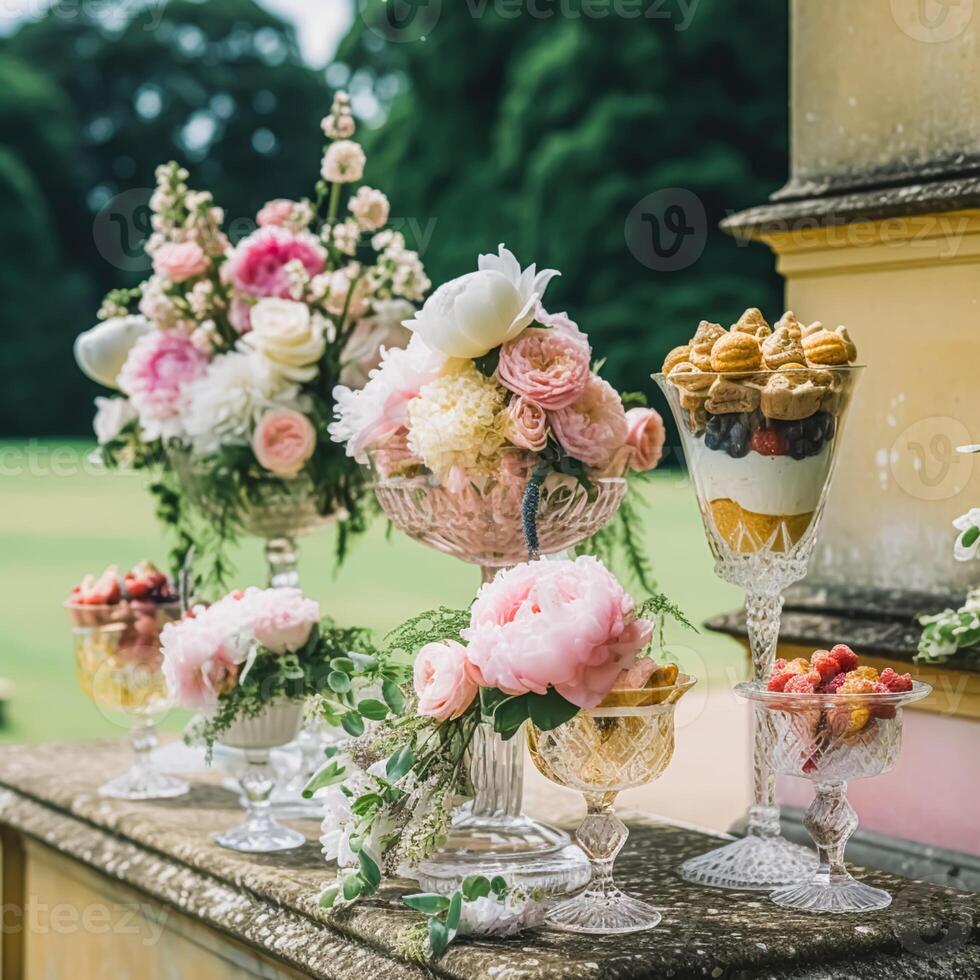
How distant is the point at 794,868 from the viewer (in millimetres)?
1689

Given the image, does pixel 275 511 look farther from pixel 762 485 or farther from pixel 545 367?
pixel 762 485

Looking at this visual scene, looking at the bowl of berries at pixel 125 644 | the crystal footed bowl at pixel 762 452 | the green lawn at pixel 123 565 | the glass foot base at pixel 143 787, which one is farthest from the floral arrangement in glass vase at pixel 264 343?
the green lawn at pixel 123 565

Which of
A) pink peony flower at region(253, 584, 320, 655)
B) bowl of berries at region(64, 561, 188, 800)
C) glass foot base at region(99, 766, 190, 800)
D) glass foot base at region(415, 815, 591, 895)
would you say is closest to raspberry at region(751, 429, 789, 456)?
glass foot base at region(415, 815, 591, 895)

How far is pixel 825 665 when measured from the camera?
59.2 inches

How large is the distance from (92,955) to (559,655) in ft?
3.69

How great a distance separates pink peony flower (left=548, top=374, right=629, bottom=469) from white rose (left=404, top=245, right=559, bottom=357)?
0.10 metres

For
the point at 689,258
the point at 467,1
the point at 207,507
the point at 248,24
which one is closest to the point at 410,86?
the point at 467,1

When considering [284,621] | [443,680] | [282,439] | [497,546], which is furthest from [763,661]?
[282,439]

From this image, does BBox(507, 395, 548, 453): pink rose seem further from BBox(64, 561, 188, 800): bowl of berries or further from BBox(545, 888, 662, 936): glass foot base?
BBox(64, 561, 188, 800): bowl of berries

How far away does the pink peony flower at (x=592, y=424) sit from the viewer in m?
1.63

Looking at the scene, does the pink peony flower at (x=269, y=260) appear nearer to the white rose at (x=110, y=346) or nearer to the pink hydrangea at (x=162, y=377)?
the pink hydrangea at (x=162, y=377)

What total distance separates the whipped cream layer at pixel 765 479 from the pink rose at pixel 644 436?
0.18 m

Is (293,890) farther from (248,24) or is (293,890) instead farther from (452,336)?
(248,24)

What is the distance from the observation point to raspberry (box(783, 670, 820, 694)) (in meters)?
1.49
